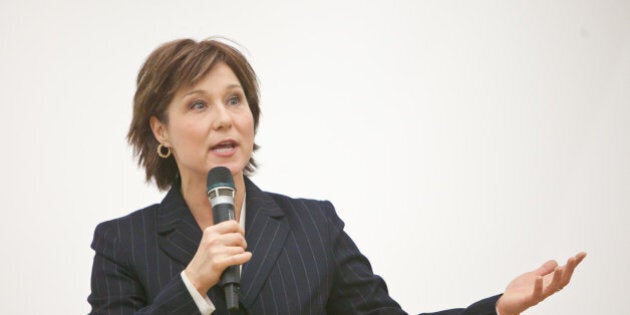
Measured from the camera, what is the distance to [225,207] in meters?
1.47

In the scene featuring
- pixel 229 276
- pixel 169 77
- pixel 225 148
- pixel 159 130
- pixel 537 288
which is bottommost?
pixel 537 288

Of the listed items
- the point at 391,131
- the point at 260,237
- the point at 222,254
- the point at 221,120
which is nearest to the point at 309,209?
the point at 260,237

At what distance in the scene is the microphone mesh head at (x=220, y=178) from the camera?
1.53 metres

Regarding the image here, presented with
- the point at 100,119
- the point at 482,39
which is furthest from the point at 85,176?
the point at 482,39

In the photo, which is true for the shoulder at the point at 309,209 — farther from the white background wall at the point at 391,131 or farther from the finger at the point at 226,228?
the white background wall at the point at 391,131

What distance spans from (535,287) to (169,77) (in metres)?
1.04

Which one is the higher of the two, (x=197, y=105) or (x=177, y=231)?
(x=197, y=105)

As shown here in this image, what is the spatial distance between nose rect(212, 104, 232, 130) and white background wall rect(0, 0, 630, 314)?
3.32 ft

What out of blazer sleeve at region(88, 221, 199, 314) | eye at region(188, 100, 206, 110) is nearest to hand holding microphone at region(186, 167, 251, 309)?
blazer sleeve at region(88, 221, 199, 314)

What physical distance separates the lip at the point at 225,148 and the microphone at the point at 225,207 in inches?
4.4

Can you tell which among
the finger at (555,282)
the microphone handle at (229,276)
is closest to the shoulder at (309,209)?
the microphone handle at (229,276)

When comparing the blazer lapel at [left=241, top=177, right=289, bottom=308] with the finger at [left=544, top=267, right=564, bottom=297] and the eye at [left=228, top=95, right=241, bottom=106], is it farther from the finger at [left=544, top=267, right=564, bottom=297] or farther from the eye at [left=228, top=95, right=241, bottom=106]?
the finger at [left=544, top=267, right=564, bottom=297]

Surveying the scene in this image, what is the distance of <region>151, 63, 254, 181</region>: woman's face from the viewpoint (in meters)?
1.73

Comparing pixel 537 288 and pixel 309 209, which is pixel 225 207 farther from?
pixel 537 288
